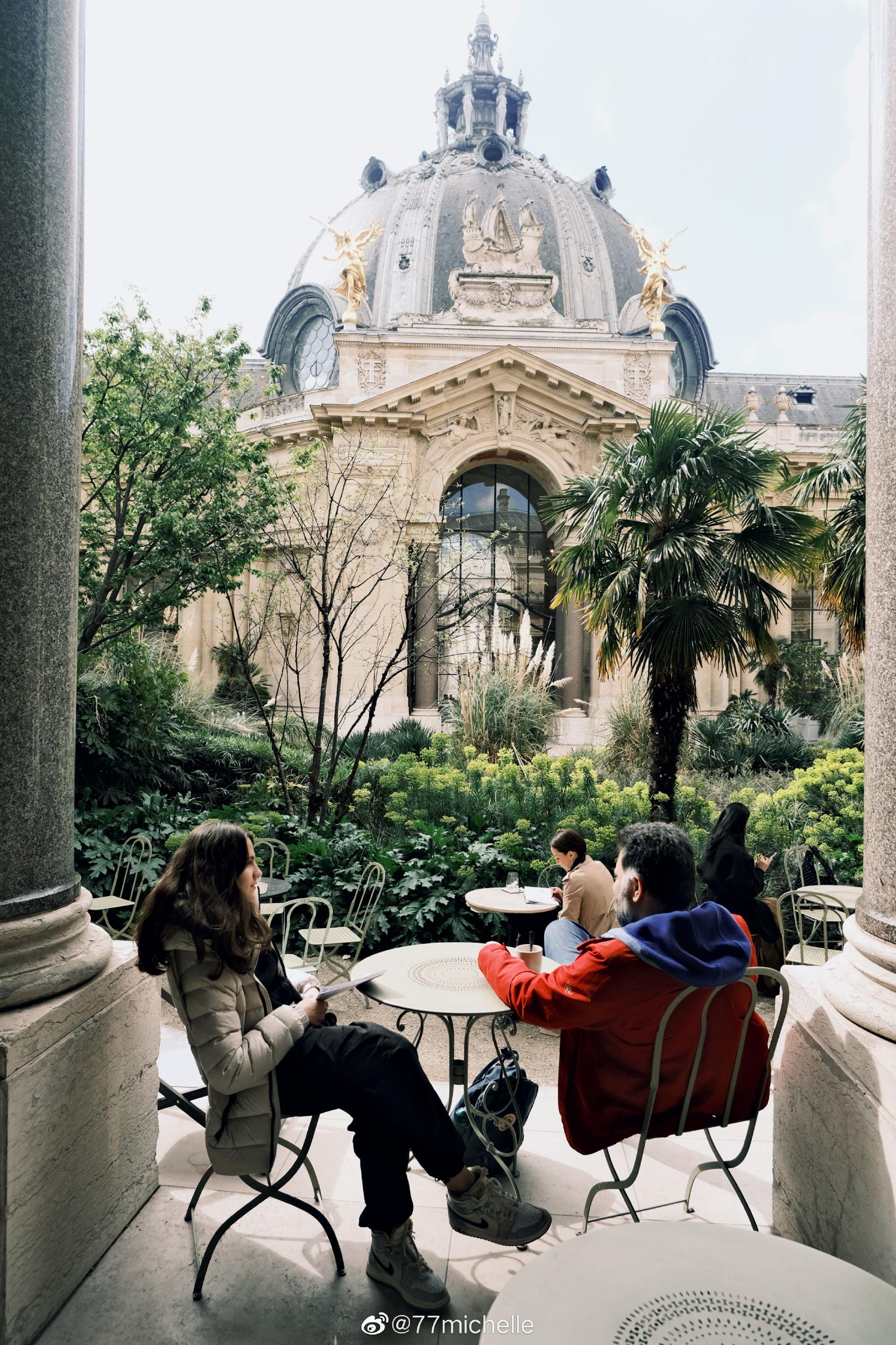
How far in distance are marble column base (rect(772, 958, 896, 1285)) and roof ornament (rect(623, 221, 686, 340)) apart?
22.9 metres

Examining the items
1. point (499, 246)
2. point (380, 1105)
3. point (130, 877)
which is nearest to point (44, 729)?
point (380, 1105)

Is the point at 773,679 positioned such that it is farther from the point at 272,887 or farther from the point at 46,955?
the point at 46,955

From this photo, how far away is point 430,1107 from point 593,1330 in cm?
112

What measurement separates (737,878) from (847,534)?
5.17 meters

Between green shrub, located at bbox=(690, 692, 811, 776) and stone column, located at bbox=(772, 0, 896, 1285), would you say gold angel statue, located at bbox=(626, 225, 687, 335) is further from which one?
stone column, located at bbox=(772, 0, 896, 1285)

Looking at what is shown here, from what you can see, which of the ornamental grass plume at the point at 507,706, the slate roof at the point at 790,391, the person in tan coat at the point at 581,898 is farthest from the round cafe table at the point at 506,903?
the slate roof at the point at 790,391

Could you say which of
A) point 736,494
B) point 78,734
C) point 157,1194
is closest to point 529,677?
point 736,494

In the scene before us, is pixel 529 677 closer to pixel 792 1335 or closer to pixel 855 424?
pixel 855 424

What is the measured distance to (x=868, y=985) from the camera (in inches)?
96.3

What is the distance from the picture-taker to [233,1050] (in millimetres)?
2484

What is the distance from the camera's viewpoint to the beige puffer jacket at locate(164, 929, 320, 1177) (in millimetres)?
2484

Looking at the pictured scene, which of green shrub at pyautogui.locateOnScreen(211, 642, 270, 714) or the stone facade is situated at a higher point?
the stone facade

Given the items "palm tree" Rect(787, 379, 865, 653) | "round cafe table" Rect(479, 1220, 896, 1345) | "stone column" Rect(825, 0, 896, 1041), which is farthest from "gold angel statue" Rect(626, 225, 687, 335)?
"round cafe table" Rect(479, 1220, 896, 1345)

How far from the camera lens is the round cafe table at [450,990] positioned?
117 inches
